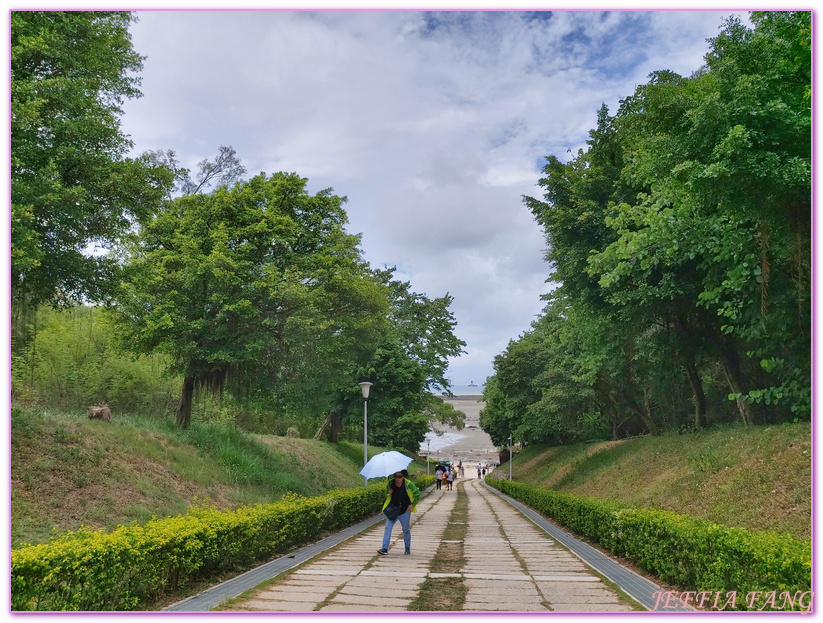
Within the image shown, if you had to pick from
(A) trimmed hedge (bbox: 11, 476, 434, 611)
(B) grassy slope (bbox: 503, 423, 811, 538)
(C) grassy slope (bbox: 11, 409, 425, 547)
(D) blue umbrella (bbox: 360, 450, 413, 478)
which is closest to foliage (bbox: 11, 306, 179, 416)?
(C) grassy slope (bbox: 11, 409, 425, 547)

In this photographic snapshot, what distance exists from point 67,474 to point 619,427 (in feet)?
98.6

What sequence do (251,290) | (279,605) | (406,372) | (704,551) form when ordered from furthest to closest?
(406,372)
(251,290)
(704,551)
(279,605)

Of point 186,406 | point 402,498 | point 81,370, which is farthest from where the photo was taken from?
point 81,370

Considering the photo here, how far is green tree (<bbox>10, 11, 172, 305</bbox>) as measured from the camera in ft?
30.6

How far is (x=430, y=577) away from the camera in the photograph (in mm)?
6562

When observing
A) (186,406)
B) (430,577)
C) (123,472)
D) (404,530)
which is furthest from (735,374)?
(186,406)

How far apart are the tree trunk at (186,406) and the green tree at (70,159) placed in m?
6.72

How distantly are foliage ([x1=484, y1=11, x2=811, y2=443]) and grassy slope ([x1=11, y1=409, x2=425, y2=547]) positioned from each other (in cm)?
1122

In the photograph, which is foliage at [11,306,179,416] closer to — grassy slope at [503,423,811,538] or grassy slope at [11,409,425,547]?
grassy slope at [11,409,425,547]

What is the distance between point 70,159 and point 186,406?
946 centimetres

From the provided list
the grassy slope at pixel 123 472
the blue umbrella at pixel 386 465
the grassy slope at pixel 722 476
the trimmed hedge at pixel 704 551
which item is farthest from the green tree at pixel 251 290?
the grassy slope at pixel 722 476

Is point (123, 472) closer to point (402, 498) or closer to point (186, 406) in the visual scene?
point (186, 406)

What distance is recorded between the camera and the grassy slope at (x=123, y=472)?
31.8 ft

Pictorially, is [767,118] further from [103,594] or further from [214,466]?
[214,466]
